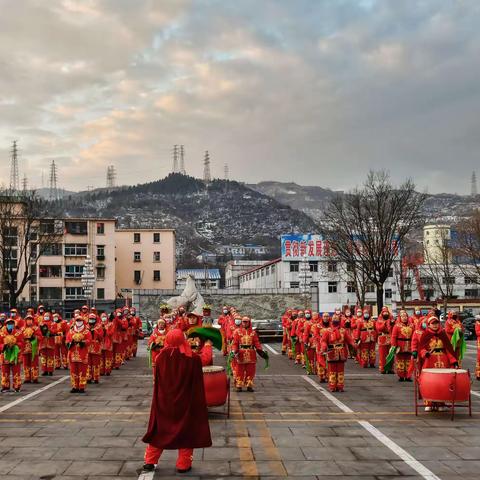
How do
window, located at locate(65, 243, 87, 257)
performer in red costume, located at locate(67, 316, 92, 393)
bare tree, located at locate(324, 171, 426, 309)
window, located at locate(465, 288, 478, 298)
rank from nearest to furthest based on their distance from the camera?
performer in red costume, located at locate(67, 316, 92, 393) → bare tree, located at locate(324, 171, 426, 309) → window, located at locate(65, 243, 87, 257) → window, located at locate(465, 288, 478, 298)

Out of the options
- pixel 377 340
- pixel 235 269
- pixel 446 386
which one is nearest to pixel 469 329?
pixel 377 340

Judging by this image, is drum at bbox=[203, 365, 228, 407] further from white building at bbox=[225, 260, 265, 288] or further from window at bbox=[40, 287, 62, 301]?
white building at bbox=[225, 260, 265, 288]

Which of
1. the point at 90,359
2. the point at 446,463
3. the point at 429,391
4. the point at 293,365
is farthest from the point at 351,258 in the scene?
the point at 446,463

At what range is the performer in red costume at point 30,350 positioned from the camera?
1719 cm

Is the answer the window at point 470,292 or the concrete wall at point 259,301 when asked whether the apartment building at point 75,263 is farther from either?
the window at point 470,292

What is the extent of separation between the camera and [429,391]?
11.7 metres

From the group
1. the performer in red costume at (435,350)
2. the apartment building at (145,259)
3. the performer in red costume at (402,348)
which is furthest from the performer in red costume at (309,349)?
the apartment building at (145,259)

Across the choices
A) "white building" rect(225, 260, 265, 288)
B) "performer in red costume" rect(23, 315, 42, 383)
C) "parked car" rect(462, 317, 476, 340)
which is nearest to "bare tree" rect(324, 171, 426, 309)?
"parked car" rect(462, 317, 476, 340)

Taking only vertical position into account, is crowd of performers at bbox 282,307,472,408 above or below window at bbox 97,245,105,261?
below

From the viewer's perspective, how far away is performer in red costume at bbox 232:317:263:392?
→ 15781 millimetres

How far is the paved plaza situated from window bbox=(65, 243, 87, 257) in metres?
54.9

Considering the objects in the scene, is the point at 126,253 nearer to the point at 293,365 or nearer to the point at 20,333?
the point at 293,365

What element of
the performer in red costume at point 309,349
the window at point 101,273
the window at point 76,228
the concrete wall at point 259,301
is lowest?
the performer in red costume at point 309,349

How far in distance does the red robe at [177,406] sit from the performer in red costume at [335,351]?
7.69m
